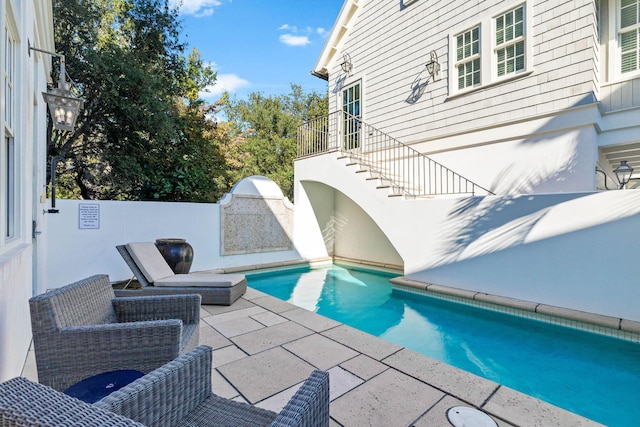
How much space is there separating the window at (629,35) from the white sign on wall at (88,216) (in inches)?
406

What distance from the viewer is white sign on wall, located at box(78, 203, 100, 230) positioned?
6.07 meters

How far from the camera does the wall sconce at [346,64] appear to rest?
389 inches

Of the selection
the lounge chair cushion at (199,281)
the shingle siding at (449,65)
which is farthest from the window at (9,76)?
the shingle siding at (449,65)

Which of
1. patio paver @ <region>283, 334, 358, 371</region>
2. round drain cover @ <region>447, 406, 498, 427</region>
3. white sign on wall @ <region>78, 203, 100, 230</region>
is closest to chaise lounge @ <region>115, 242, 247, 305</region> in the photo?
patio paver @ <region>283, 334, 358, 371</region>

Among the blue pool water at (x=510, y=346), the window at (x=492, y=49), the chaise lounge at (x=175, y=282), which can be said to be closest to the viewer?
the blue pool water at (x=510, y=346)

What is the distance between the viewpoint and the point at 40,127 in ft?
14.7

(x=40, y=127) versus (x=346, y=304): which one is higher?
(x=40, y=127)

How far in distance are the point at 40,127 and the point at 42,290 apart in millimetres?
2347

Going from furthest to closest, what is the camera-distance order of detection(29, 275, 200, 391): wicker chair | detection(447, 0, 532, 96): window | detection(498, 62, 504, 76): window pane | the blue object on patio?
detection(498, 62, 504, 76): window pane < detection(447, 0, 532, 96): window < detection(29, 275, 200, 391): wicker chair < the blue object on patio

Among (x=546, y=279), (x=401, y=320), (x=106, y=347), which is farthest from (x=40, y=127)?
(x=546, y=279)

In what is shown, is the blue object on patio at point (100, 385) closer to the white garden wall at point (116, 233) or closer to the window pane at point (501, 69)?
the white garden wall at point (116, 233)

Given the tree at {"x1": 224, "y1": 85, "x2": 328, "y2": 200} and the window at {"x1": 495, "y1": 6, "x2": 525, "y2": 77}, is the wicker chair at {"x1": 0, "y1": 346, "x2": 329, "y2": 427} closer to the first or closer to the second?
the window at {"x1": 495, "y1": 6, "x2": 525, "y2": 77}

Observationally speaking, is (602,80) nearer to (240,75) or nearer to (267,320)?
(267,320)

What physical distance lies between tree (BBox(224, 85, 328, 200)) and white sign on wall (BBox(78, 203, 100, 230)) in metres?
10.4
